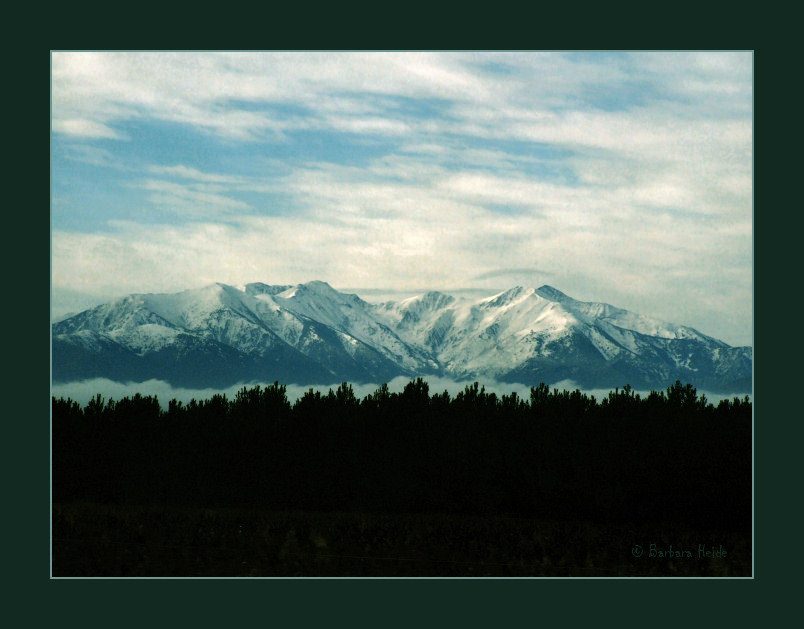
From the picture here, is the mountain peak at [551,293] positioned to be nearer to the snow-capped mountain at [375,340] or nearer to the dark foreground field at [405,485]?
the snow-capped mountain at [375,340]

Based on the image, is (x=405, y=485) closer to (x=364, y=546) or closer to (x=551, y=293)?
(x=364, y=546)

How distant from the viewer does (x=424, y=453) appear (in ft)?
67.8

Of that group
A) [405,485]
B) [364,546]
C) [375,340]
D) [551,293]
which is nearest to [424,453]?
[405,485]

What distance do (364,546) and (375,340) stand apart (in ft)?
18.6

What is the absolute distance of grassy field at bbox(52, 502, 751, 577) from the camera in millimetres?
17594

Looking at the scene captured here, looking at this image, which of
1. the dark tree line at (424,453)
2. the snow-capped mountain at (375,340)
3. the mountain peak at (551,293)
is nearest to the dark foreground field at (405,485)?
the dark tree line at (424,453)

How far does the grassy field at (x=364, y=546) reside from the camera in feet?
57.7

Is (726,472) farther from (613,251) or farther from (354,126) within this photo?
(354,126)

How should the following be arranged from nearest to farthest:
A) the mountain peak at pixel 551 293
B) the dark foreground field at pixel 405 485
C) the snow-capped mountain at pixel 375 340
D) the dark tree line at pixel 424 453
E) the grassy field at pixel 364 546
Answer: the grassy field at pixel 364 546, the dark foreground field at pixel 405 485, the dark tree line at pixel 424 453, the snow-capped mountain at pixel 375 340, the mountain peak at pixel 551 293

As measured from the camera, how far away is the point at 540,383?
2125cm

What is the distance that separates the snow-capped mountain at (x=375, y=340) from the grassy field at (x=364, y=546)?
3074mm

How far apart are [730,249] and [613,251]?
2.26m

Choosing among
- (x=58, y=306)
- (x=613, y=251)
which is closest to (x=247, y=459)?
(x=58, y=306)

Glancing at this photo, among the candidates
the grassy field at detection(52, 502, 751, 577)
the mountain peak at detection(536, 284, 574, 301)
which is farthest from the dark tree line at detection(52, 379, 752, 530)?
the mountain peak at detection(536, 284, 574, 301)
